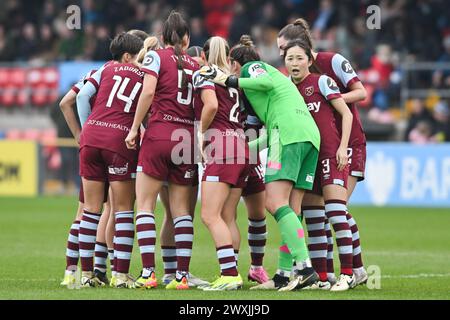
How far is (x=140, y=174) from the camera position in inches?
382

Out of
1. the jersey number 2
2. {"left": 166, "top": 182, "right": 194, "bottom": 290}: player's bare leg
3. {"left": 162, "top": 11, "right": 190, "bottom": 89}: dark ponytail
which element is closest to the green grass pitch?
{"left": 166, "top": 182, "right": 194, "bottom": 290}: player's bare leg

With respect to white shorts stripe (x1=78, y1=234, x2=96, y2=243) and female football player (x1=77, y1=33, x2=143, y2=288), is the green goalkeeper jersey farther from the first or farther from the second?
white shorts stripe (x1=78, y1=234, x2=96, y2=243)

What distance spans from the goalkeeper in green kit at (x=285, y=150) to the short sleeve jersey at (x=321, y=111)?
0.23 metres

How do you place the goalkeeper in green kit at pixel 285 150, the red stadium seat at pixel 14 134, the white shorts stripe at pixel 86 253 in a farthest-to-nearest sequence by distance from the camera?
the red stadium seat at pixel 14 134 < the white shorts stripe at pixel 86 253 < the goalkeeper in green kit at pixel 285 150

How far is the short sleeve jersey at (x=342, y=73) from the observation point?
33.3ft

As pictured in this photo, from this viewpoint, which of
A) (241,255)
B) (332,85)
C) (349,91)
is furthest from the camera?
(241,255)

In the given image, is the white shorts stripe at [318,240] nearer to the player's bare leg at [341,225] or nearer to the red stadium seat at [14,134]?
the player's bare leg at [341,225]

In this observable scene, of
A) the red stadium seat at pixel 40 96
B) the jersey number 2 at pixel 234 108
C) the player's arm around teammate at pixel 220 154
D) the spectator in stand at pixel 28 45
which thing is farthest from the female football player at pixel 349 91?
the spectator in stand at pixel 28 45

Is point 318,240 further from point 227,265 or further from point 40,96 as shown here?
point 40,96

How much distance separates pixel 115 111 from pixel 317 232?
6.92ft

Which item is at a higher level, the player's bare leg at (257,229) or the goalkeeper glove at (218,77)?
the goalkeeper glove at (218,77)

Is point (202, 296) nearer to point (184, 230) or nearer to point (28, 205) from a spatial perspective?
point (184, 230)

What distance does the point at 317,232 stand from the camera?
999 centimetres

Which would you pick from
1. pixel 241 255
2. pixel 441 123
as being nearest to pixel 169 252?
pixel 241 255
